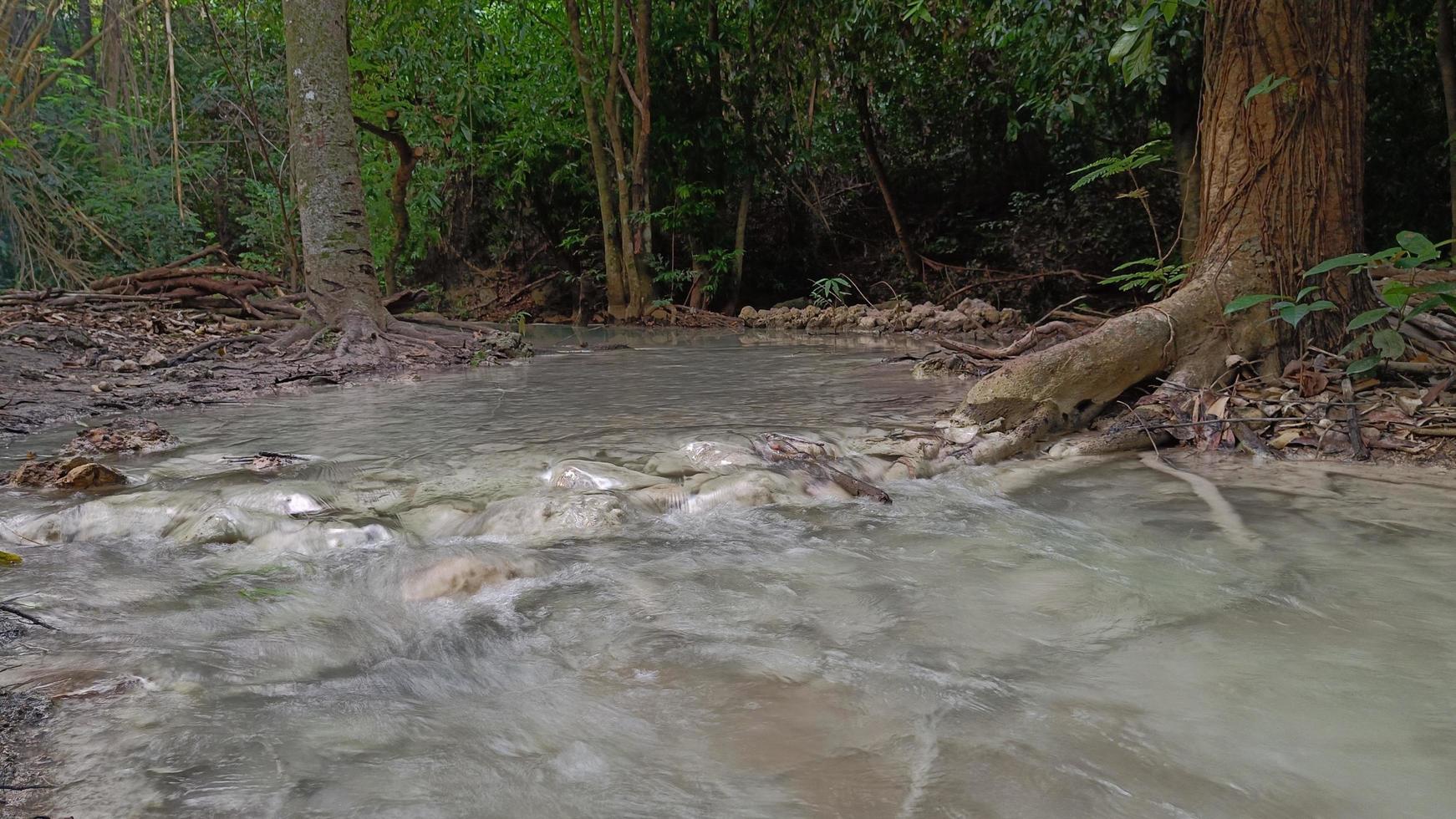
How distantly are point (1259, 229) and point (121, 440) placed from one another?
4990 mm

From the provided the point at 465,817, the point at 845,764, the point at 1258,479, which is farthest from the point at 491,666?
the point at 1258,479

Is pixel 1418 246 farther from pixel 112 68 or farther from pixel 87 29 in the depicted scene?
pixel 87 29

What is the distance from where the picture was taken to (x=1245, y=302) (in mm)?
3570

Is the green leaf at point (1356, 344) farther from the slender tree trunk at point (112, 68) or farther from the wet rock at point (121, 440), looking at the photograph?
the slender tree trunk at point (112, 68)

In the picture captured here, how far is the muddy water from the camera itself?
1.35 m

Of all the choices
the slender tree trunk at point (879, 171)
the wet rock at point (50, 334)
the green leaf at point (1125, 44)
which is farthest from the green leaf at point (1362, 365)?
the slender tree trunk at point (879, 171)

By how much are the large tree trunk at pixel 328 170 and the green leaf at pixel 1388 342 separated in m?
6.00

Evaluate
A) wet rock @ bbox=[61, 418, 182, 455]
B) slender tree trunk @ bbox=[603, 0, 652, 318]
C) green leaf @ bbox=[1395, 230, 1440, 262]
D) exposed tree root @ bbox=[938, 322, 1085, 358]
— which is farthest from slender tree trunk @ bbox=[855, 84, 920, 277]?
wet rock @ bbox=[61, 418, 182, 455]

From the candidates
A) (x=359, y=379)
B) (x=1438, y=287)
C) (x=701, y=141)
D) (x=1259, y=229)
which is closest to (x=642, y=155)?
(x=701, y=141)

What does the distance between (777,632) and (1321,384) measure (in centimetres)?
299

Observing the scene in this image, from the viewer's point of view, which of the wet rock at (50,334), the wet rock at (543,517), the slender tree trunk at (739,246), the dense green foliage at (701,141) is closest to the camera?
the wet rock at (543,517)

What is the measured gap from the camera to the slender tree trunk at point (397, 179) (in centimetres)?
1116

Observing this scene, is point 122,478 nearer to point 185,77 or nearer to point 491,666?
point 491,666

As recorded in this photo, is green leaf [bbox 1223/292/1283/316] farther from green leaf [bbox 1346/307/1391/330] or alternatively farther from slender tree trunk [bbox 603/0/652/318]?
slender tree trunk [bbox 603/0/652/318]
